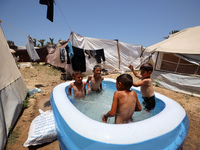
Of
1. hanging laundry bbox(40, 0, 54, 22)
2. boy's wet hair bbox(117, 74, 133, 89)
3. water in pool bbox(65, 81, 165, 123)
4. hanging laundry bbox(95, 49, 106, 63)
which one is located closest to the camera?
boy's wet hair bbox(117, 74, 133, 89)

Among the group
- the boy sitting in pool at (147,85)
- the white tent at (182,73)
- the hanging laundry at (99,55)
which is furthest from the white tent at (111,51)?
the boy sitting in pool at (147,85)

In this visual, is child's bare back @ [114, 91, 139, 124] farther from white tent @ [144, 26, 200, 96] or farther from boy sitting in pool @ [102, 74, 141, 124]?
white tent @ [144, 26, 200, 96]

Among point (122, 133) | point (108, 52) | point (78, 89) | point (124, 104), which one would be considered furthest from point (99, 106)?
point (108, 52)

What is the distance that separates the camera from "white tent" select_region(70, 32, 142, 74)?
698cm

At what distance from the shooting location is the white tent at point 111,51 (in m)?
6.98

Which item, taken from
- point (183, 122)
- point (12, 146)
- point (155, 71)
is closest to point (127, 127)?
point (183, 122)

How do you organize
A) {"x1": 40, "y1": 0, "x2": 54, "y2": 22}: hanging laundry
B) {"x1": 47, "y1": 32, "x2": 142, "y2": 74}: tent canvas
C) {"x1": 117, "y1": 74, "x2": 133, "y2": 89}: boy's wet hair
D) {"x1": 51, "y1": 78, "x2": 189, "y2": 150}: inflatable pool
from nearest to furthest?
{"x1": 51, "y1": 78, "x2": 189, "y2": 150}: inflatable pool < {"x1": 117, "y1": 74, "x2": 133, "y2": 89}: boy's wet hair < {"x1": 40, "y1": 0, "x2": 54, "y2": 22}: hanging laundry < {"x1": 47, "y1": 32, "x2": 142, "y2": 74}: tent canvas

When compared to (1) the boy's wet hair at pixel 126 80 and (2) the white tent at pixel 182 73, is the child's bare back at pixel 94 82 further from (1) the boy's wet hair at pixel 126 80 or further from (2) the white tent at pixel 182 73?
(2) the white tent at pixel 182 73

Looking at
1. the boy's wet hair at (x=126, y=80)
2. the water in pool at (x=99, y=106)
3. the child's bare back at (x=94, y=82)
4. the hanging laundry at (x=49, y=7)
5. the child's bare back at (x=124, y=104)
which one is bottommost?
the water in pool at (x=99, y=106)

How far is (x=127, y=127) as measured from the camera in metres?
1.29

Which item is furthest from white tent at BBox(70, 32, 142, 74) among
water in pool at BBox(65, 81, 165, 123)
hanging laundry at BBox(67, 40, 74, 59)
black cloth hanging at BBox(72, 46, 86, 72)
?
water in pool at BBox(65, 81, 165, 123)

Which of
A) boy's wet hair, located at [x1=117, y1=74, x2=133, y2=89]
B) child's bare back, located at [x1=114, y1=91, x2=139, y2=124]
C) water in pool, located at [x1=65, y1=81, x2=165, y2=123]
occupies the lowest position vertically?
water in pool, located at [x1=65, y1=81, x2=165, y2=123]

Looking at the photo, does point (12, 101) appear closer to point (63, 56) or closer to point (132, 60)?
point (63, 56)

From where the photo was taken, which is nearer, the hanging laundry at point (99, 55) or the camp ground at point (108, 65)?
the camp ground at point (108, 65)
